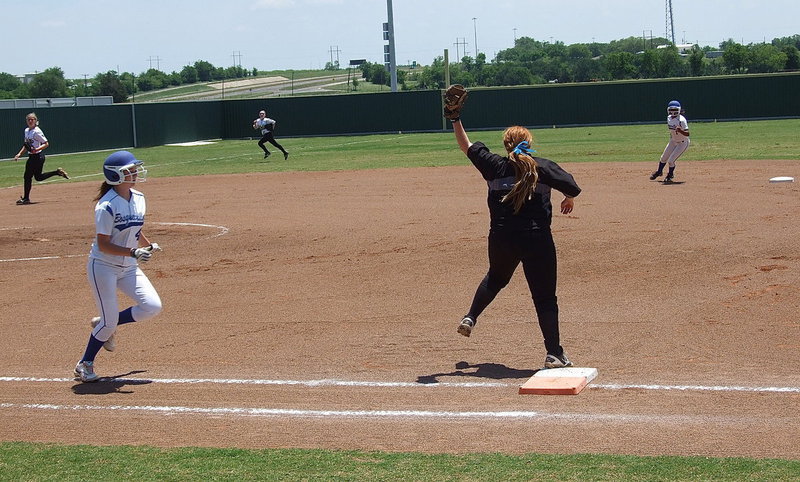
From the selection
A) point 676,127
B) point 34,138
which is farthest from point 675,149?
point 34,138

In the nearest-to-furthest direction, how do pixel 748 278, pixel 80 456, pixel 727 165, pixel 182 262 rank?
1. pixel 80 456
2. pixel 748 278
3. pixel 182 262
4. pixel 727 165

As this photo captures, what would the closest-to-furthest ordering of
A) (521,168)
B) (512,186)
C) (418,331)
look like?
(521,168)
(512,186)
(418,331)

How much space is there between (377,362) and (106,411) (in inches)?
98.2

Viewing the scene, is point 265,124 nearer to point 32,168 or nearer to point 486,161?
point 32,168

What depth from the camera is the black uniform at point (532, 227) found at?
8242 millimetres

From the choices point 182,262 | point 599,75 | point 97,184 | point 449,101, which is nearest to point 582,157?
point 97,184

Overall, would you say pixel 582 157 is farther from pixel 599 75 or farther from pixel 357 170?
pixel 599 75

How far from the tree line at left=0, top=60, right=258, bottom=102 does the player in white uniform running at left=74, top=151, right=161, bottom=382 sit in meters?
64.2

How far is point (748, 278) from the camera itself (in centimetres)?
1182

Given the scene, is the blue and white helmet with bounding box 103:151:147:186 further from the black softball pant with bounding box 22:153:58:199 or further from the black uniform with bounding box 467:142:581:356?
the black softball pant with bounding box 22:153:58:199

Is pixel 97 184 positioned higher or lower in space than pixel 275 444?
higher

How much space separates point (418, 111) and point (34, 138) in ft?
101

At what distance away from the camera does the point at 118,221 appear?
28.2 ft

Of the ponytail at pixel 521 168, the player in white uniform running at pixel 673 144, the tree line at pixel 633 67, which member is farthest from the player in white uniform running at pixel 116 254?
the tree line at pixel 633 67
